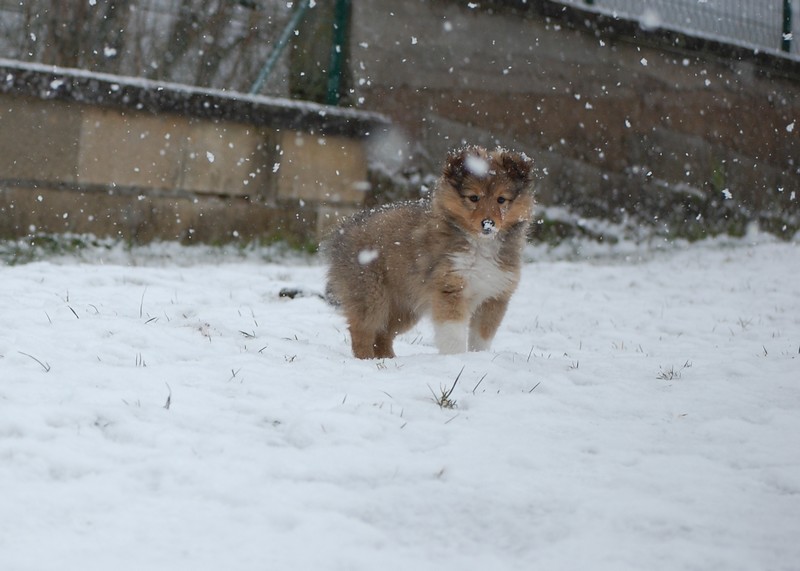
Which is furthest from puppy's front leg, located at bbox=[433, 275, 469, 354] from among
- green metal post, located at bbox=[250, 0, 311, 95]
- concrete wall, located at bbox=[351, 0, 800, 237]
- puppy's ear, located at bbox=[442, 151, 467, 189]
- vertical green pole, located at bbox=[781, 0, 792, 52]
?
vertical green pole, located at bbox=[781, 0, 792, 52]

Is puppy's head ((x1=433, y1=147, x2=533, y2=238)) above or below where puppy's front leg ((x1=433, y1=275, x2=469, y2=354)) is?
above

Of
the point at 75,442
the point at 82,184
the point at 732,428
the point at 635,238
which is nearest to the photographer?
the point at 75,442

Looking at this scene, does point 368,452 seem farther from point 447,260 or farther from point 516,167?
point 516,167

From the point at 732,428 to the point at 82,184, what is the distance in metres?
7.16

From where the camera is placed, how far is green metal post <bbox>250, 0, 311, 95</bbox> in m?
10.1

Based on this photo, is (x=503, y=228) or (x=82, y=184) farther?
(x=82, y=184)

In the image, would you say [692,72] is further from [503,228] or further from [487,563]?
[487,563]

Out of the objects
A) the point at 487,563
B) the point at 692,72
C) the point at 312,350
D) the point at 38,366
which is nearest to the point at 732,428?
the point at 487,563

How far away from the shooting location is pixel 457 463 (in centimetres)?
324

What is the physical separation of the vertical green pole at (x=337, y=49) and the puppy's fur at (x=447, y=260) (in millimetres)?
4881

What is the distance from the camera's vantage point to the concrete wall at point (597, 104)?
1065 centimetres

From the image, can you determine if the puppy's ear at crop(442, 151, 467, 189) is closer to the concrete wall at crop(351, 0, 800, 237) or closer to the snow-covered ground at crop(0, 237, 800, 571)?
the snow-covered ground at crop(0, 237, 800, 571)

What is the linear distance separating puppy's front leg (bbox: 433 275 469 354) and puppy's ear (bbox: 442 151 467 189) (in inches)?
23.9

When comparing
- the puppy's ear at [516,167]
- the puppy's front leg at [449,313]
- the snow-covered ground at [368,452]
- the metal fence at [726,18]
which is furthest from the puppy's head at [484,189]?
the metal fence at [726,18]
